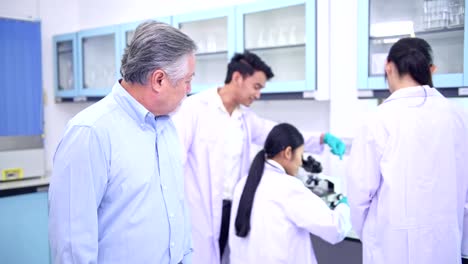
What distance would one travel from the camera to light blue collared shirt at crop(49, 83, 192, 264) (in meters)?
1.04

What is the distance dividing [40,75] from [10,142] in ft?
1.98

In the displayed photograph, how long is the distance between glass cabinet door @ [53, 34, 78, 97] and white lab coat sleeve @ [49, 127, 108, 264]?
271cm

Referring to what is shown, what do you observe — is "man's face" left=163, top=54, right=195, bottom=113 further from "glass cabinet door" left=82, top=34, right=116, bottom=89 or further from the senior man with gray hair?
"glass cabinet door" left=82, top=34, right=116, bottom=89

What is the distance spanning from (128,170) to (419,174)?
1.00 meters

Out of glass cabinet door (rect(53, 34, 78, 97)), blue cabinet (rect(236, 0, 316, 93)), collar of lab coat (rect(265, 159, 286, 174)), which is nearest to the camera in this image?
collar of lab coat (rect(265, 159, 286, 174))

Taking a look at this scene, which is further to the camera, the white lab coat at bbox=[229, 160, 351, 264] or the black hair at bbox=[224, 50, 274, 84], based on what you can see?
the black hair at bbox=[224, 50, 274, 84]

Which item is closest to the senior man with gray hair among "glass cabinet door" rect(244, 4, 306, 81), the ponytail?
the ponytail

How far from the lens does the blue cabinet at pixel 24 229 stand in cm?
297

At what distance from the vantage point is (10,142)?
3.52 m

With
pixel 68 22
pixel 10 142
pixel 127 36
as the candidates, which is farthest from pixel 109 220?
pixel 68 22

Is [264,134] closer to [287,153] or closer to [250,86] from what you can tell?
[250,86]

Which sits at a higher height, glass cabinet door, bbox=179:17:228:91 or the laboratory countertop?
glass cabinet door, bbox=179:17:228:91

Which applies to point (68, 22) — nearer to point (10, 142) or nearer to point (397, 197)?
point (10, 142)

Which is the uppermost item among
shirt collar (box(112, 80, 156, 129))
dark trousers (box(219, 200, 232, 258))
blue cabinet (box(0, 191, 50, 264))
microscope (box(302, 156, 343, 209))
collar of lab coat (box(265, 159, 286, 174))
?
shirt collar (box(112, 80, 156, 129))
